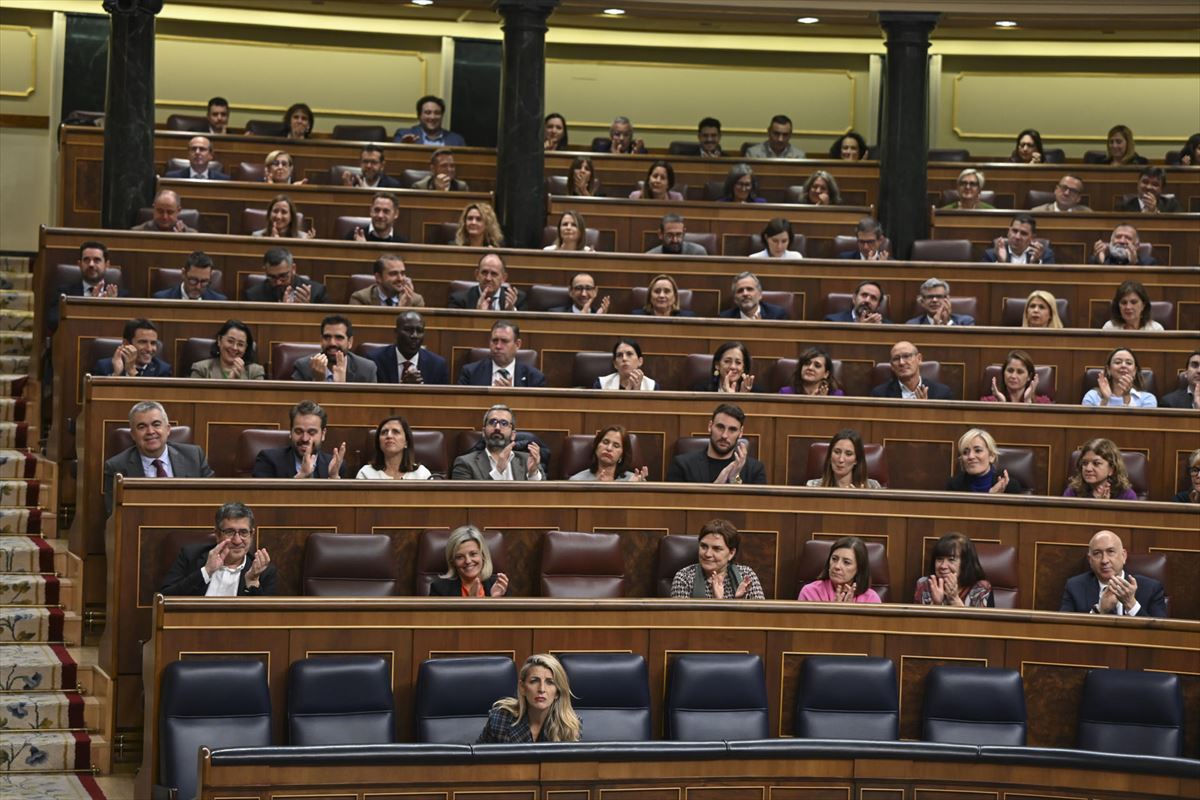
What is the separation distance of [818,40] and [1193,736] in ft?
23.8

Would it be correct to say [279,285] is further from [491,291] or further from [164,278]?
[491,291]

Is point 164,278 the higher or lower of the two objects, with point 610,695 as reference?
higher

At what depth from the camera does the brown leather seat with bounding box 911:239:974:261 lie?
27.6 feet

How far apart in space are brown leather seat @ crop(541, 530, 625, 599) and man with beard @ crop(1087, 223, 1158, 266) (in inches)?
141

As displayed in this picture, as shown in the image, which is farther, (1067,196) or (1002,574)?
(1067,196)

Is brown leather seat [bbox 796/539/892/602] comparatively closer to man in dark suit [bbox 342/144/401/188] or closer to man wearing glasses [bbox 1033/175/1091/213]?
man wearing glasses [bbox 1033/175/1091/213]

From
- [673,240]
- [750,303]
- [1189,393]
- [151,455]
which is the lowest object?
[151,455]

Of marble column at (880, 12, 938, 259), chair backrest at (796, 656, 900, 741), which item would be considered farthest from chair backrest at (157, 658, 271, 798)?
marble column at (880, 12, 938, 259)

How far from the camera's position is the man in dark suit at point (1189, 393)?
6593 millimetres

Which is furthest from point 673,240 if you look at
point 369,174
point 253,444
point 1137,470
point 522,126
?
point 253,444

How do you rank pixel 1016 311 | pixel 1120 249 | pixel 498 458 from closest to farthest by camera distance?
1. pixel 498 458
2. pixel 1016 311
3. pixel 1120 249

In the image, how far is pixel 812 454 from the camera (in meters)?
6.23

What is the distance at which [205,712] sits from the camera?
452 centimetres

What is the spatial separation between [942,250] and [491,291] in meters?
2.38
